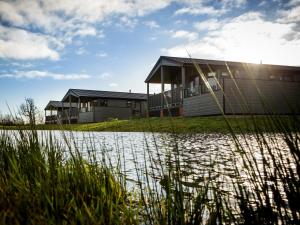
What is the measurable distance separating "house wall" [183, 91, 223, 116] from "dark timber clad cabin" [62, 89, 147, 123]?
12.8 m

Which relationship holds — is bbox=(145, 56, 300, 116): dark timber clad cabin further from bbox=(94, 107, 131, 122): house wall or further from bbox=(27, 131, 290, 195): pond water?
bbox=(94, 107, 131, 122): house wall

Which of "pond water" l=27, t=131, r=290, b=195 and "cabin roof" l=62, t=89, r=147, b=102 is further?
"cabin roof" l=62, t=89, r=147, b=102

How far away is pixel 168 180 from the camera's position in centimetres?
167

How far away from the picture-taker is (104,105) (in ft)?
112

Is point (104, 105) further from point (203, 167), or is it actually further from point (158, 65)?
point (203, 167)

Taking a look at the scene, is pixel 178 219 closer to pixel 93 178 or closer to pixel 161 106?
pixel 93 178

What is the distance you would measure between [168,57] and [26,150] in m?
19.1

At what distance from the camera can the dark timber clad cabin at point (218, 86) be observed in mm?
16125

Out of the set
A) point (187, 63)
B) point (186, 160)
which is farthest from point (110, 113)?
point (186, 160)

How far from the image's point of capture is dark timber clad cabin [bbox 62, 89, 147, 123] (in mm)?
32438

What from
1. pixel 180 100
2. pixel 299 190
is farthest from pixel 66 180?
pixel 180 100

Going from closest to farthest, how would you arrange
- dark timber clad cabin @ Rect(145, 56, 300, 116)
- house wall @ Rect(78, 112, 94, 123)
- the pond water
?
the pond water, dark timber clad cabin @ Rect(145, 56, 300, 116), house wall @ Rect(78, 112, 94, 123)

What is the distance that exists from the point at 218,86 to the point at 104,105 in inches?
802

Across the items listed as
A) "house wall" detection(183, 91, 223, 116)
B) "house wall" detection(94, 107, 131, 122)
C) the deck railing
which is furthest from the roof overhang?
"house wall" detection(94, 107, 131, 122)
